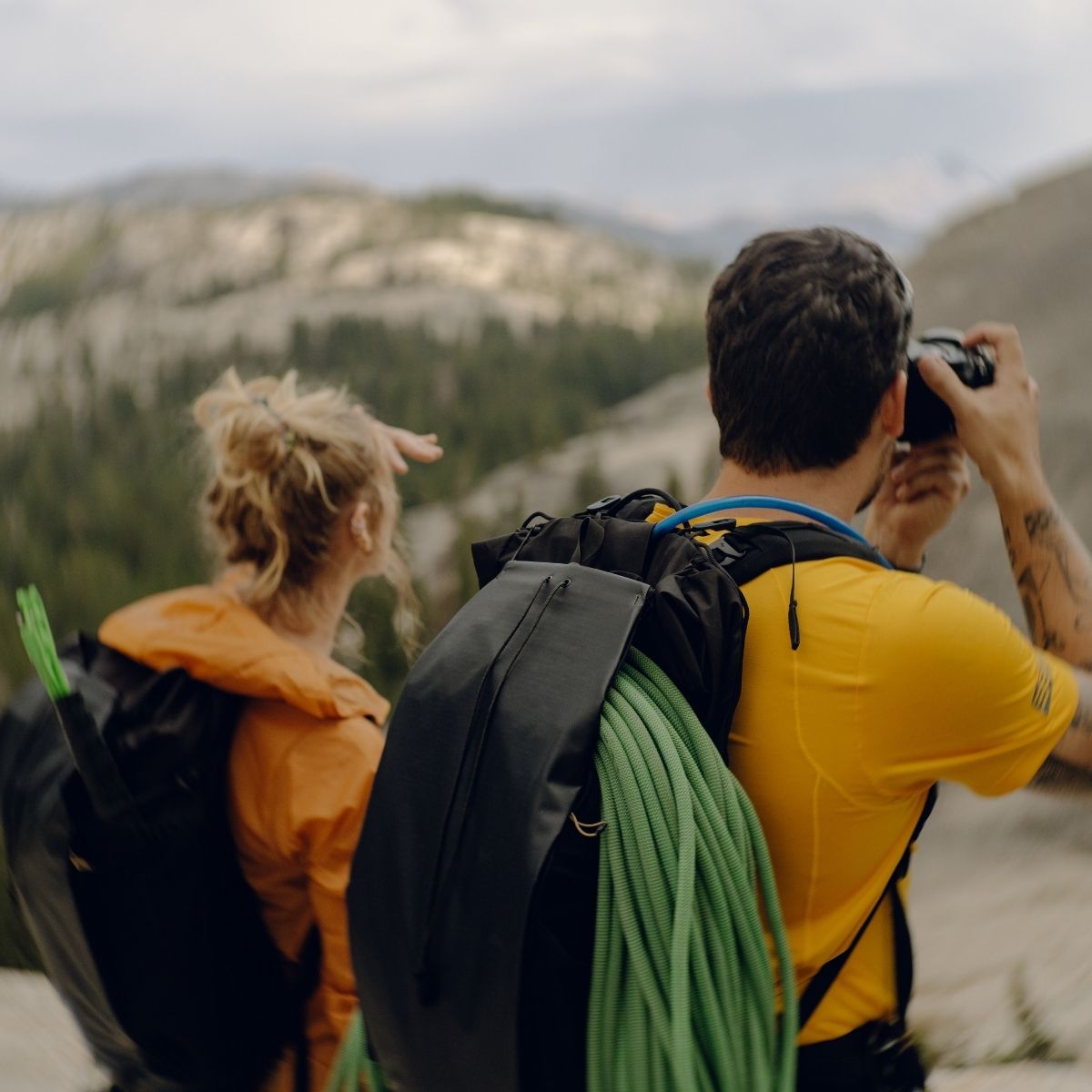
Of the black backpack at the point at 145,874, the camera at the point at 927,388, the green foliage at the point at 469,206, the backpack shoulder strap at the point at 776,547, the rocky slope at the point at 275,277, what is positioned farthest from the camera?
the green foliage at the point at 469,206

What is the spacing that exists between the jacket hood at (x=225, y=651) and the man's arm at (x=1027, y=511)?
1020 mm

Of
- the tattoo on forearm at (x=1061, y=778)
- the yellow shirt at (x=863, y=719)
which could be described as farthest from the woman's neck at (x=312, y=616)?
the tattoo on forearm at (x=1061, y=778)

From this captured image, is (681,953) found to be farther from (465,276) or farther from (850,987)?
(465,276)

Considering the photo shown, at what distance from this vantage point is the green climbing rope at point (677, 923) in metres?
1.22

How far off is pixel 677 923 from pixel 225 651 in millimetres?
896

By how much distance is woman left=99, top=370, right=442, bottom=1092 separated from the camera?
1.78 meters

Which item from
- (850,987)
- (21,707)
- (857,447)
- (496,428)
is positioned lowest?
(496,428)

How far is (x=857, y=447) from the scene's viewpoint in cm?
149

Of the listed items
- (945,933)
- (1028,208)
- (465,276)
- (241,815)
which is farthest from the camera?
(465,276)

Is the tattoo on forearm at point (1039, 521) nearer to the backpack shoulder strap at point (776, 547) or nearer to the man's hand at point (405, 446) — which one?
the backpack shoulder strap at point (776, 547)

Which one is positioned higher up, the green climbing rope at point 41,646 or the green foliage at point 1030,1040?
the green climbing rope at point 41,646

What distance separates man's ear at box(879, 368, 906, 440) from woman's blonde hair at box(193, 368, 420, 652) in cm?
98

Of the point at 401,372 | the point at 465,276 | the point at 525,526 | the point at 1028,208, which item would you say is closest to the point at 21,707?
the point at 525,526

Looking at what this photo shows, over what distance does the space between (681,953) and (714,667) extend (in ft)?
1.01
